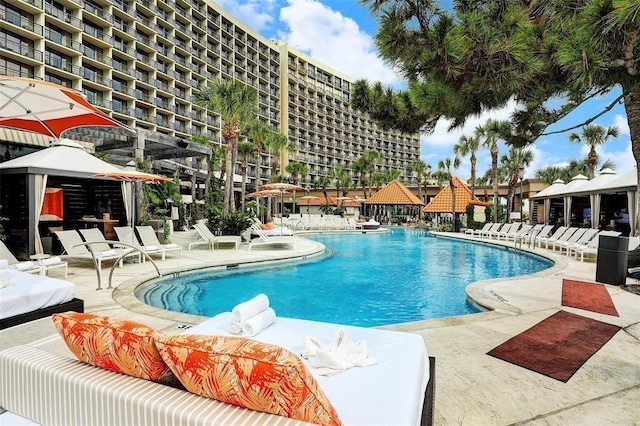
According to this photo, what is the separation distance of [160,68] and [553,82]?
129 ft

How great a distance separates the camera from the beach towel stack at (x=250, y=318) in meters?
2.68

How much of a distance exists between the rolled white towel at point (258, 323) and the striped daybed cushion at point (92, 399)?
113 cm

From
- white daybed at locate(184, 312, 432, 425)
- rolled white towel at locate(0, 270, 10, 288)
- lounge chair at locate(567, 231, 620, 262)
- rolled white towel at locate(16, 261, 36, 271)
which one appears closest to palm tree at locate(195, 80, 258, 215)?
rolled white towel at locate(16, 261, 36, 271)

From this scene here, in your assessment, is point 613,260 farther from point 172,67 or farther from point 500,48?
point 172,67

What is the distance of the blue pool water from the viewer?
5859 millimetres

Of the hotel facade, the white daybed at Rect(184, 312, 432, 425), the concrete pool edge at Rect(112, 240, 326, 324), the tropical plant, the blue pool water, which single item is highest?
the hotel facade

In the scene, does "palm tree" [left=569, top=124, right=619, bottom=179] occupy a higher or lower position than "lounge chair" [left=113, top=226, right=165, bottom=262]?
higher

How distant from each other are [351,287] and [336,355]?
5.54 meters

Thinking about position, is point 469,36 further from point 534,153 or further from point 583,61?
point 534,153

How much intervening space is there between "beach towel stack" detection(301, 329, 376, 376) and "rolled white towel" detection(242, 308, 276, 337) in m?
0.51

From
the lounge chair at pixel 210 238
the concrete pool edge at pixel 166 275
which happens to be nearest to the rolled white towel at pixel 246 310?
the concrete pool edge at pixel 166 275

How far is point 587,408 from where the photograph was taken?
2455 millimetres

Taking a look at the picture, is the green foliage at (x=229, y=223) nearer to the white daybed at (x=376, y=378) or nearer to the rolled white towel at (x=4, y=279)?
the rolled white towel at (x=4, y=279)

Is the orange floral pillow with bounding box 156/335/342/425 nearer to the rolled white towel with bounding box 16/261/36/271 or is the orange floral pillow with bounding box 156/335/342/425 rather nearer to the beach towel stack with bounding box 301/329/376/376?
the beach towel stack with bounding box 301/329/376/376
